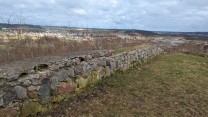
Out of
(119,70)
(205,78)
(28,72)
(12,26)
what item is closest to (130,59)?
(119,70)

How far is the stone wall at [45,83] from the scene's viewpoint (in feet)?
15.9

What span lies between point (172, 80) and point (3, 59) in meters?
4.87

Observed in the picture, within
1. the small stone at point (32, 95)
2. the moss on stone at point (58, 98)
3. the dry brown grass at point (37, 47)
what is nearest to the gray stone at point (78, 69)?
the moss on stone at point (58, 98)

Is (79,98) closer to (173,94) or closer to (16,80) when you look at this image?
(16,80)

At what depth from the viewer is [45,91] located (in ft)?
18.2

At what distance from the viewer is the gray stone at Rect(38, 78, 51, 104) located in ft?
17.8

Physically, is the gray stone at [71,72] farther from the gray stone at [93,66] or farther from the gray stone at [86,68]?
the gray stone at [93,66]

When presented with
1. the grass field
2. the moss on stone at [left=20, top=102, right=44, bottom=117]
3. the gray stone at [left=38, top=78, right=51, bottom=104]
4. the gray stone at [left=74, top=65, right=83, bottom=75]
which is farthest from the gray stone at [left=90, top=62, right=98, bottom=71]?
the moss on stone at [left=20, top=102, right=44, bottom=117]

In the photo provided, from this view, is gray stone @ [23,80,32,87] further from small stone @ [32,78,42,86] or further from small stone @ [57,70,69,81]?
small stone @ [57,70,69,81]

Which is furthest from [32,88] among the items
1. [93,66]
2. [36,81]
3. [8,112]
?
[93,66]

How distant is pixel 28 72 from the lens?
5.29 m

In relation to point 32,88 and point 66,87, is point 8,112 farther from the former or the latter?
point 66,87

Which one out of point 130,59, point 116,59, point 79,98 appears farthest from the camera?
point 130,59

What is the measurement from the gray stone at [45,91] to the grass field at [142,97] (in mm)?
255
